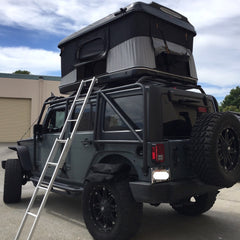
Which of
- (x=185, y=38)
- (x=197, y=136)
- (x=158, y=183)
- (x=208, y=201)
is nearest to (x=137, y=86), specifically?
(x=197, y=136)

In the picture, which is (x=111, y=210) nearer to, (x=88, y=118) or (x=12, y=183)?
(x=88, y=118)

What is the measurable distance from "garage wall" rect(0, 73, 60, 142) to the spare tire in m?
17.7

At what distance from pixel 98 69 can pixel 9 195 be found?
3.12 m

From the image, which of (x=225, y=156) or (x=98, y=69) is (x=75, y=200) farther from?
(x=225, y=156)

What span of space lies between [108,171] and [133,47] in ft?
6.04

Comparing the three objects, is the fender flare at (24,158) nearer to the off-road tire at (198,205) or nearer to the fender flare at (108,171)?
the fender flare at (108,171)

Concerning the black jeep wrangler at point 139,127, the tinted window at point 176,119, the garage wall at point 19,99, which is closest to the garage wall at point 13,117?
the garage wall at point 19,99

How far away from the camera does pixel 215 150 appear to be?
3.56 metres

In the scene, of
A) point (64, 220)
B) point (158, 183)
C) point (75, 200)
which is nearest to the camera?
point (158, 183)

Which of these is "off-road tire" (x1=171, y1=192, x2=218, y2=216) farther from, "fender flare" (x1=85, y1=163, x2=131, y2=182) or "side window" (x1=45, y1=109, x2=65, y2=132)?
"side window" (x1=45, y1=109, x2=65, y2=132)

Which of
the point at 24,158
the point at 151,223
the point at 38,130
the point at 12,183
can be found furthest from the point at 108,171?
the point at 12,183

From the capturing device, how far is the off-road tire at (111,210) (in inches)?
142

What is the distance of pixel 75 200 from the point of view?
6.52 meters

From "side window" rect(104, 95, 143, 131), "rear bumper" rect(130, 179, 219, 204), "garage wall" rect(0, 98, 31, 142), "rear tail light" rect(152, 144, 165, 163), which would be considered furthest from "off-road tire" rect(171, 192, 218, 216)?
"garage wall" rect(0, 98, 31, 142)
